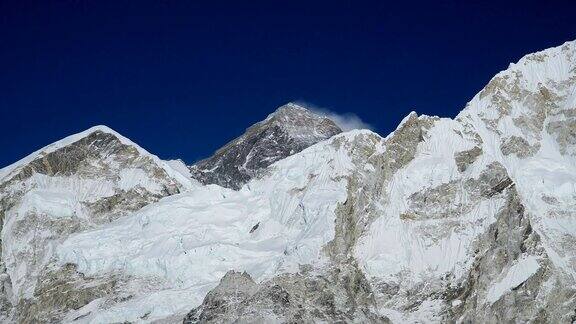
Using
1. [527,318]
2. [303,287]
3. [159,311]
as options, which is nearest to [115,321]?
[159,311]

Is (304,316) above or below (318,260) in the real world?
below

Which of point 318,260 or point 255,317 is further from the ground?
point 318,260

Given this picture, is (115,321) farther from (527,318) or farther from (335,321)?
(527,318)

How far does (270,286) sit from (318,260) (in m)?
17.0

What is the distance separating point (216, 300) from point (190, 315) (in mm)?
7285

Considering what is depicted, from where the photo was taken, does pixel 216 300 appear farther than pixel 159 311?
No

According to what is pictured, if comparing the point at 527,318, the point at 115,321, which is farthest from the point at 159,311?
the point at 527,318

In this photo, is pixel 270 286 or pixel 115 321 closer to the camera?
pixel 270 286

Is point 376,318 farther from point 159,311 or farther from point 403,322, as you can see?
point 159,311

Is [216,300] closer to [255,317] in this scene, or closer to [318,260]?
[255,317]

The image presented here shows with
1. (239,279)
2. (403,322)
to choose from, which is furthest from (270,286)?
(403,322)

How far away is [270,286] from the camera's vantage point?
186 m

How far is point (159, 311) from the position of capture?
19975 cm

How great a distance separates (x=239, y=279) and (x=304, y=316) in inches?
623
